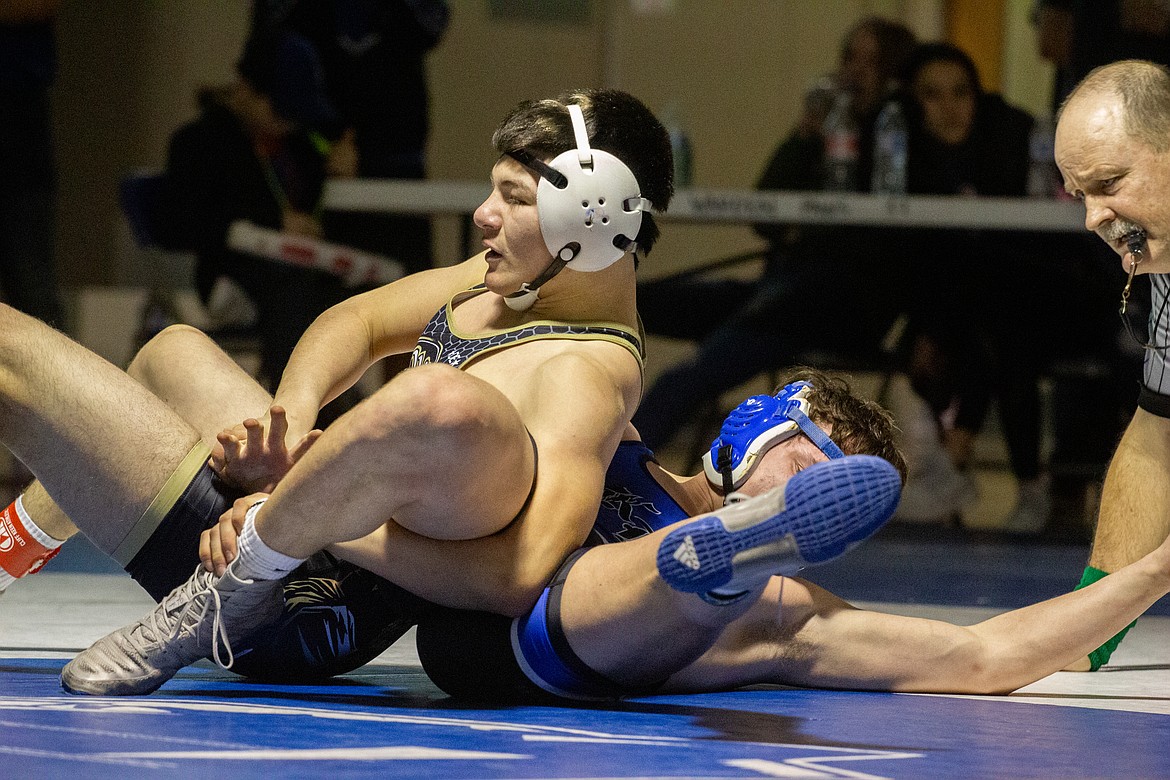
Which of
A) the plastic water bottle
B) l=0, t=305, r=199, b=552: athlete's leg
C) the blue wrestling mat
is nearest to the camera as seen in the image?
the blue wrestling mat

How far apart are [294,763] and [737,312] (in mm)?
3572

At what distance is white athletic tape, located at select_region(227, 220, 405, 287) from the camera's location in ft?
16.5

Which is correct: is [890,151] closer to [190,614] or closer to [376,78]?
[376,78]

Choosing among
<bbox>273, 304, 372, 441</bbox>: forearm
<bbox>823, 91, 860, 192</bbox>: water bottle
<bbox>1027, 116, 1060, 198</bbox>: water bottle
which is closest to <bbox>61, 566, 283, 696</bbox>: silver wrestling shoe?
<bbox>273, 304, 372, 441</bbox>: forearm

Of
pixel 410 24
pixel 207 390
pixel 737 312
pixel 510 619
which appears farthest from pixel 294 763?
pixel 410 24

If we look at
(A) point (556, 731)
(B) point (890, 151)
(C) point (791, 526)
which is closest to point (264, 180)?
(B) point (890, 151)

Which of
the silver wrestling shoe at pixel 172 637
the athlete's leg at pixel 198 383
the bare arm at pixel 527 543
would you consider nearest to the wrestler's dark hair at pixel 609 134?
the bare arm at pixel 527 543

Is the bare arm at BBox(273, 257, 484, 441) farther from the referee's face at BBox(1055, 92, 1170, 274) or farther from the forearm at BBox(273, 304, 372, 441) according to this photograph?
the referee's face at BBox(1055, 92, 1170, 274)

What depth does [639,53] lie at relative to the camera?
8.57 m

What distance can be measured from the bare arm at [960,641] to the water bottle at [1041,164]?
2.97 m

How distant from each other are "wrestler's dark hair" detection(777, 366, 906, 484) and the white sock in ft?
2.51

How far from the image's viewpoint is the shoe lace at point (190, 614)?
1966mm

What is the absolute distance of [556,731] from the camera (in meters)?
1.83

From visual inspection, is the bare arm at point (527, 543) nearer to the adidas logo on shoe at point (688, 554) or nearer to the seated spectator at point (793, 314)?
the adidas logo on shoe at point (688, 554)
